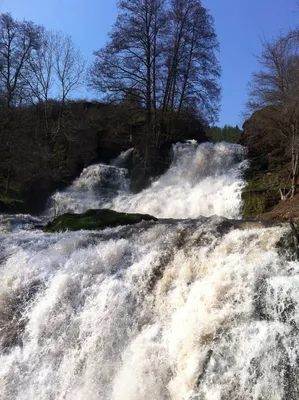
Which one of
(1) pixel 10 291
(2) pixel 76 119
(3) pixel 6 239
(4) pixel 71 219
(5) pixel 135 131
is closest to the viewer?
(1) pixel 10 291

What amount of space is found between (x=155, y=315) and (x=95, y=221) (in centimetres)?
554

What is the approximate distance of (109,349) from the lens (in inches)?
230

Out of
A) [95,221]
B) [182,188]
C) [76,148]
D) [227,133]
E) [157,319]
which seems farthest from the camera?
[227,133]

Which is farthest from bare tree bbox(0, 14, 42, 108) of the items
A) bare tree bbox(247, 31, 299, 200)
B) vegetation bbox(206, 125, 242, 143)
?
vegetation bbox(206, 125, 242, 143)

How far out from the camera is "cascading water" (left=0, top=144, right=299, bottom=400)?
187 inches

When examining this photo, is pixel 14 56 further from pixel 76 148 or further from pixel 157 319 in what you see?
pixel 157 319

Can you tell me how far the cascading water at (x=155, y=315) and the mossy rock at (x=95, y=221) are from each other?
6.70ft

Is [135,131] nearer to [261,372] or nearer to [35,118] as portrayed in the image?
[35,118]

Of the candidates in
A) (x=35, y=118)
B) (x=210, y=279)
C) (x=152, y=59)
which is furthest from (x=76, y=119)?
(x=210, y=279)

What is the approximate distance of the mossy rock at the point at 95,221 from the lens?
1099 centimetres

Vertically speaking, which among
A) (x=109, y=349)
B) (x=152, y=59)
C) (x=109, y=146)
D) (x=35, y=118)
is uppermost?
(x=152, y=59)

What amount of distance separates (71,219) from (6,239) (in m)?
2.42

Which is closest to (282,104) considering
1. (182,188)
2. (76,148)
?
(182,188)

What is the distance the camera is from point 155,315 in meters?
6.13
